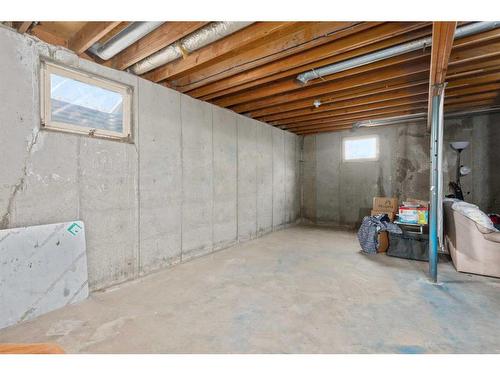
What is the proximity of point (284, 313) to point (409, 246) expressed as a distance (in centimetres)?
255

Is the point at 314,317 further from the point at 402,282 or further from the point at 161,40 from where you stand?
the point at 161,40

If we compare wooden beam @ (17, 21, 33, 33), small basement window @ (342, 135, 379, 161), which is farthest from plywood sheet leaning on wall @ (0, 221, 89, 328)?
small basement window @ (342, 135, 379, 161)

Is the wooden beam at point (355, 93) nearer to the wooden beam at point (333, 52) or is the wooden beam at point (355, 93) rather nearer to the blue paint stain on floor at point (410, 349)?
the wooden beam at point (333, 52)

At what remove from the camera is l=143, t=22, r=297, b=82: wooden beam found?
6.64 ft

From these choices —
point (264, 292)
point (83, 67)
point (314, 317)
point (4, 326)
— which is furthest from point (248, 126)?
point (4, 326)

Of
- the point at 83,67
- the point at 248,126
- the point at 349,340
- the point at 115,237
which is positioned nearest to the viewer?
the point at 349,340

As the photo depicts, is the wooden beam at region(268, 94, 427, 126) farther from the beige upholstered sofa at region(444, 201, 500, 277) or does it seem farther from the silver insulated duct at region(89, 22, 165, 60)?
the silver insulated duct at region(89, 22, 165, 60)

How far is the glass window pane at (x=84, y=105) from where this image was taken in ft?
7.37

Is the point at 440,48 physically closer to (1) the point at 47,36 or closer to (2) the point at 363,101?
(2) the point at 363,101

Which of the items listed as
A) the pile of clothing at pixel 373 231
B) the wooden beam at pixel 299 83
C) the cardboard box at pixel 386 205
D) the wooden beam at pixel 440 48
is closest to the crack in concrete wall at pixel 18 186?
the wooden beam at pixel 299 83

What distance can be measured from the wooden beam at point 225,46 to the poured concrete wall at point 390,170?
4417 mm

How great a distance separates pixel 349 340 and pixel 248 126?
3.91 meters
